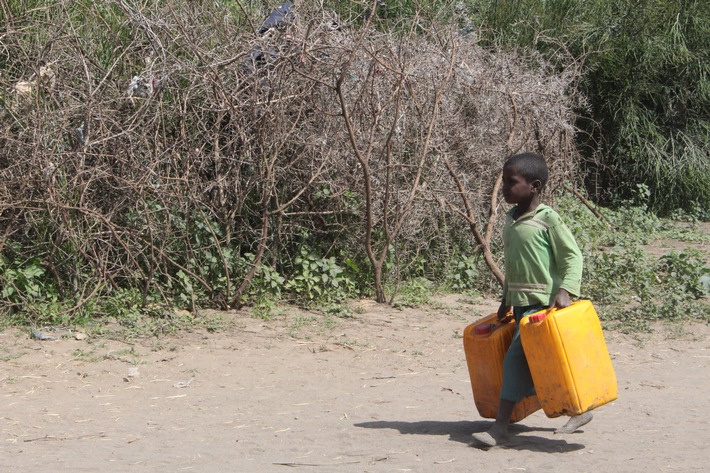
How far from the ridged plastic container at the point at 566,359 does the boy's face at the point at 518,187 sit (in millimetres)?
547

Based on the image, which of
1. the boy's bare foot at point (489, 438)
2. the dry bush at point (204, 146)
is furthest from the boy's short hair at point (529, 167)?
the dry bush at point (204, 146)

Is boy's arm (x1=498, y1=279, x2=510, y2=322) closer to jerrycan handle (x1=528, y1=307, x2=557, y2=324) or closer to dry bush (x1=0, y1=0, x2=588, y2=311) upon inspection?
jerrycan handle (x1=528, y1=307, x2=557, y2=324)

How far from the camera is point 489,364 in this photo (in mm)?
4289

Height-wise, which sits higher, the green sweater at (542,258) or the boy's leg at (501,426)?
the green sweater at (542,258)

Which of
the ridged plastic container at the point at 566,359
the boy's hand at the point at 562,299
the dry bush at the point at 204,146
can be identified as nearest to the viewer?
the ridged plastic container at the point at 566,359

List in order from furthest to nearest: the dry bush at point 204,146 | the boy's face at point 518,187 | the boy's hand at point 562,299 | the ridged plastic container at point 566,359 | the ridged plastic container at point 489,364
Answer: the dry bush at point 204,146 < the ridged plastic container at point 489,364 < the boy's face at point 518,187 < the boy's hand at point 562,299 < the ridged plastic container at point 566,359

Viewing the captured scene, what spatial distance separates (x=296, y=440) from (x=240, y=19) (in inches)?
170

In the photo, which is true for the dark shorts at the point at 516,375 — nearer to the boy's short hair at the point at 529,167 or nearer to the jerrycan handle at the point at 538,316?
the jerrycan handle at the point at 538,316

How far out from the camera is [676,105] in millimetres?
12867

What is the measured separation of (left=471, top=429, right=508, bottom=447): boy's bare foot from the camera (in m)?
4.05

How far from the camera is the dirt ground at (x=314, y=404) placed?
3988 mm

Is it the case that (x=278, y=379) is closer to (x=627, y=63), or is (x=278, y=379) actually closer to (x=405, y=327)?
(x=405, y=327)

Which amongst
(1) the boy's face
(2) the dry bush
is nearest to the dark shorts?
(1) the boy's face

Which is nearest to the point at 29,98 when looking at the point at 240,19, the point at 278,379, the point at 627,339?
the point at 240,19
